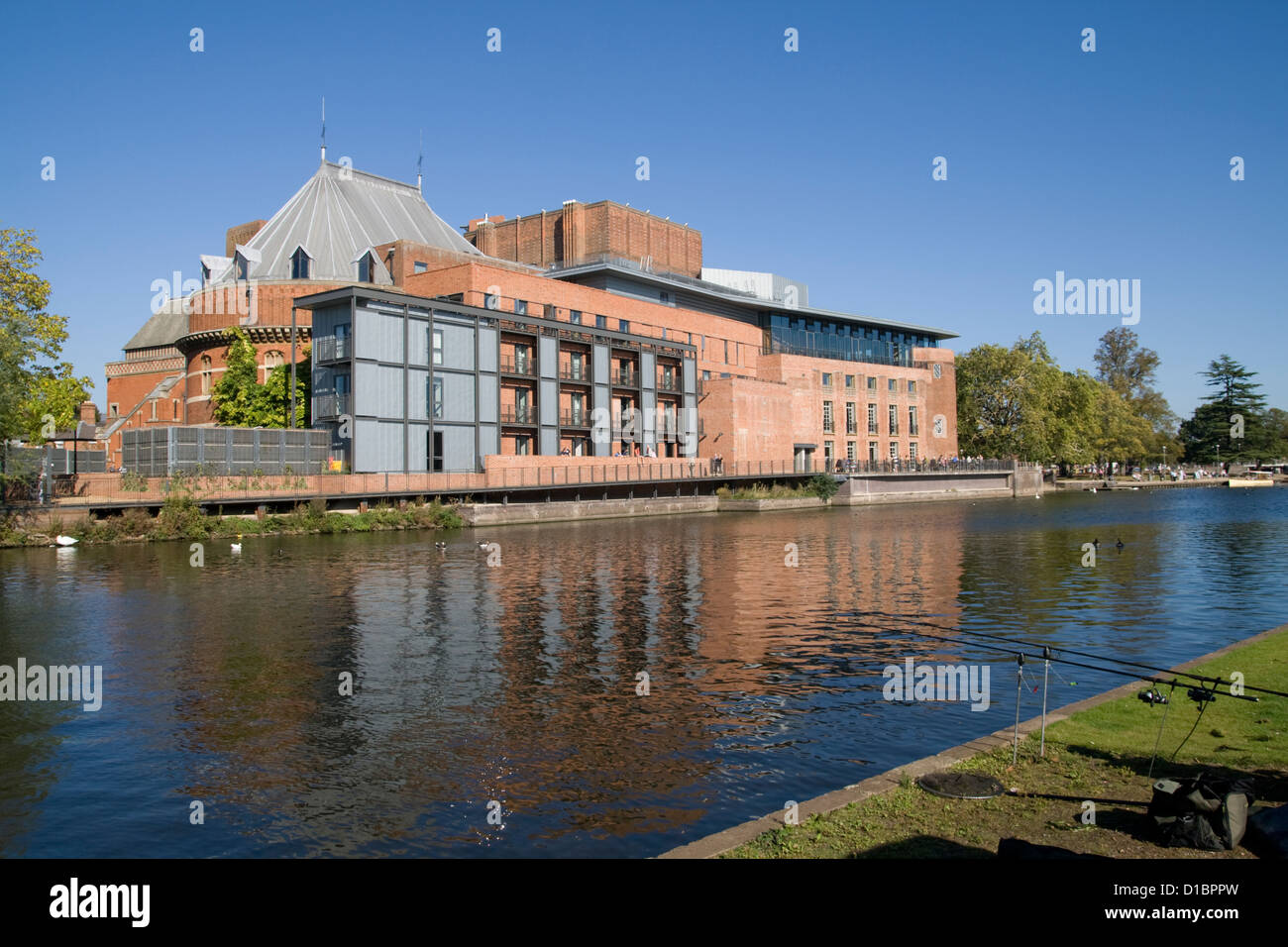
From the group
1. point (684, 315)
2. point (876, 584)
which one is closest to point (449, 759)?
point (876, 584)

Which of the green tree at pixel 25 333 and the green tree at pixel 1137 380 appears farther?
the green tree at pixel 1137 380

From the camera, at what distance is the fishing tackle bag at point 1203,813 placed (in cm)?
Result: 700

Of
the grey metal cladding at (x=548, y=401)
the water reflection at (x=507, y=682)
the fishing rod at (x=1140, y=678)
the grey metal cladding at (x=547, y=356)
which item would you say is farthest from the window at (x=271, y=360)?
the fishing rod at (x=1140, y=678)

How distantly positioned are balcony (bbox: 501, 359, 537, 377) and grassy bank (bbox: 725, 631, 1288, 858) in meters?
52.5

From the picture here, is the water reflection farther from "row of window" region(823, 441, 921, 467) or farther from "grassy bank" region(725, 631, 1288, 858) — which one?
"row of window" region(823, 441, 921, 467)

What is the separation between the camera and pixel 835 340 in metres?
99.9

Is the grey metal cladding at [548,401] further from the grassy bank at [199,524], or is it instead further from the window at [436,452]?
the grassy bank at [199,524]

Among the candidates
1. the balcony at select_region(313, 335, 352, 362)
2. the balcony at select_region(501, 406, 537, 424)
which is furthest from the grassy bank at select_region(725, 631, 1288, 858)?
the balcony at select_region(501, 406, 537, 424)

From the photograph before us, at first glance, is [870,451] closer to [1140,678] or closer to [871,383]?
[871,383]

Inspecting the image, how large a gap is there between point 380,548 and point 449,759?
28243 millimetres

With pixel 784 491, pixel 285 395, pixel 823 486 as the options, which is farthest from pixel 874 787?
pixel 823 486

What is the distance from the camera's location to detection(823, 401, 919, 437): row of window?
312 feet

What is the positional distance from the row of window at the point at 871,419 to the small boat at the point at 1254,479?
4648 cm
